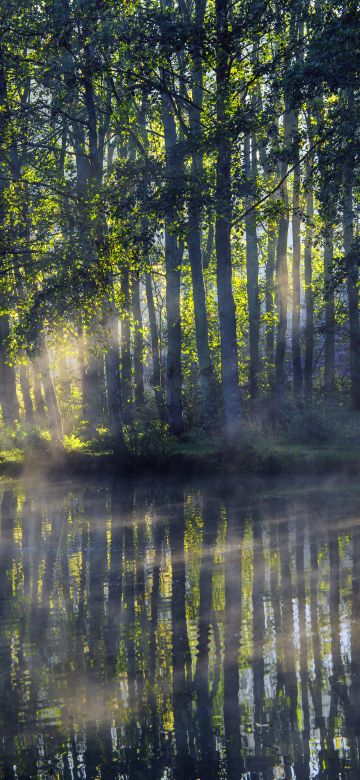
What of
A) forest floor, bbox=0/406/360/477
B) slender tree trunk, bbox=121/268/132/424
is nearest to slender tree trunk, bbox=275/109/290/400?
forest floor, bbox=0/406/360/477

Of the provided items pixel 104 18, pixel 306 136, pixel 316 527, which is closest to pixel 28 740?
pixel 316 527

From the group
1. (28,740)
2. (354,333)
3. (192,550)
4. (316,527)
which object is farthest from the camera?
(354,333)

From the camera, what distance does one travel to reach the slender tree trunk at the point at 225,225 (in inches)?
873

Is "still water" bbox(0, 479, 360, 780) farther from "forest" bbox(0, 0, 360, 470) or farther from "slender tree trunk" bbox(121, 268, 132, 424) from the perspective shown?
"slender tree trunk" bbox(121, 268, 132, 424)

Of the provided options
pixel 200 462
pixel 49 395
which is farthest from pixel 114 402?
pixel 49 395

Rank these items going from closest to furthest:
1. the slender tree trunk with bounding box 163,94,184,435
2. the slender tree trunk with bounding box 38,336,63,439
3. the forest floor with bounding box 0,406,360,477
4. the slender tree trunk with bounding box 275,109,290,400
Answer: the forest floor with bounding box 0,406,360,477, the slender tree trunk with bounding box 163,94,184,435, the slender tree trunk with bounding box 38,336,63,439, the slender tree trunk with bounding box 275,109,290,400

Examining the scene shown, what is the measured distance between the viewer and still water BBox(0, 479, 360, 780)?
237 inches

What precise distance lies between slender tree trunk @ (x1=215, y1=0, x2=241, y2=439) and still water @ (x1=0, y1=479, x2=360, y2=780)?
7747mm

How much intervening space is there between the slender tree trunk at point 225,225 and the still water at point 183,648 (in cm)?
775

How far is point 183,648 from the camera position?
8523 mm

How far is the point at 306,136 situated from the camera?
71.7 feet

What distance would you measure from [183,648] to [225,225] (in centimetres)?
1711

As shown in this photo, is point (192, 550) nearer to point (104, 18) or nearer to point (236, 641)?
point (236, 641)

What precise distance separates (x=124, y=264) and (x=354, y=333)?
29.1ft
